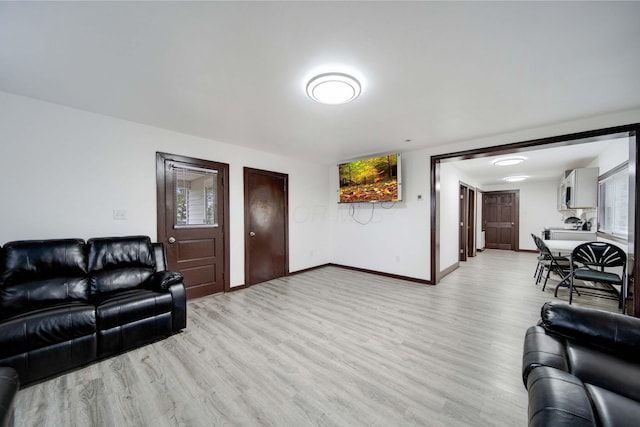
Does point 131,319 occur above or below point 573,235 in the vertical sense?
below

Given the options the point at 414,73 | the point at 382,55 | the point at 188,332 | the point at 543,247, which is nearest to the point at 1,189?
the point at 188,332

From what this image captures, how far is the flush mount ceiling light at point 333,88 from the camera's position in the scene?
2.02 m

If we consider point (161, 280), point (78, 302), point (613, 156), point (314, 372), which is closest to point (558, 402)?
point (314, 372)

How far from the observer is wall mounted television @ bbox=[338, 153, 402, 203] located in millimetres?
4359

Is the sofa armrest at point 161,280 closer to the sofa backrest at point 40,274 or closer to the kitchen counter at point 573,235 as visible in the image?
the sofa backrest at point 40,274

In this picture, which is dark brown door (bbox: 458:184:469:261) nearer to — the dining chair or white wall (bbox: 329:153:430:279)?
white wall (bbox: 329:153:430:279)

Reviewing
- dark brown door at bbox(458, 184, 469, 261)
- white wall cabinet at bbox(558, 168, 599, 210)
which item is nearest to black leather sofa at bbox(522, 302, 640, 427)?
white wall cabinet at bbox(558, 168, 599, 210)

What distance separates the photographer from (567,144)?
3.20 meters

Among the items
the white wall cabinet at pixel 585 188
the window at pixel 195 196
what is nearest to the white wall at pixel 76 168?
the window at pixel 195 196

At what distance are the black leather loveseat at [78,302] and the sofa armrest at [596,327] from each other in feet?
10.3

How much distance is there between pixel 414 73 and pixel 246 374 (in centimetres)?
284

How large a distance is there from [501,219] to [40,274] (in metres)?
10.9

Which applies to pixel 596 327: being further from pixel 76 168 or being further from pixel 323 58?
pixel 76 168

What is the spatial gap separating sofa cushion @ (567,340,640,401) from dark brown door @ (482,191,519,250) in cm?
847
